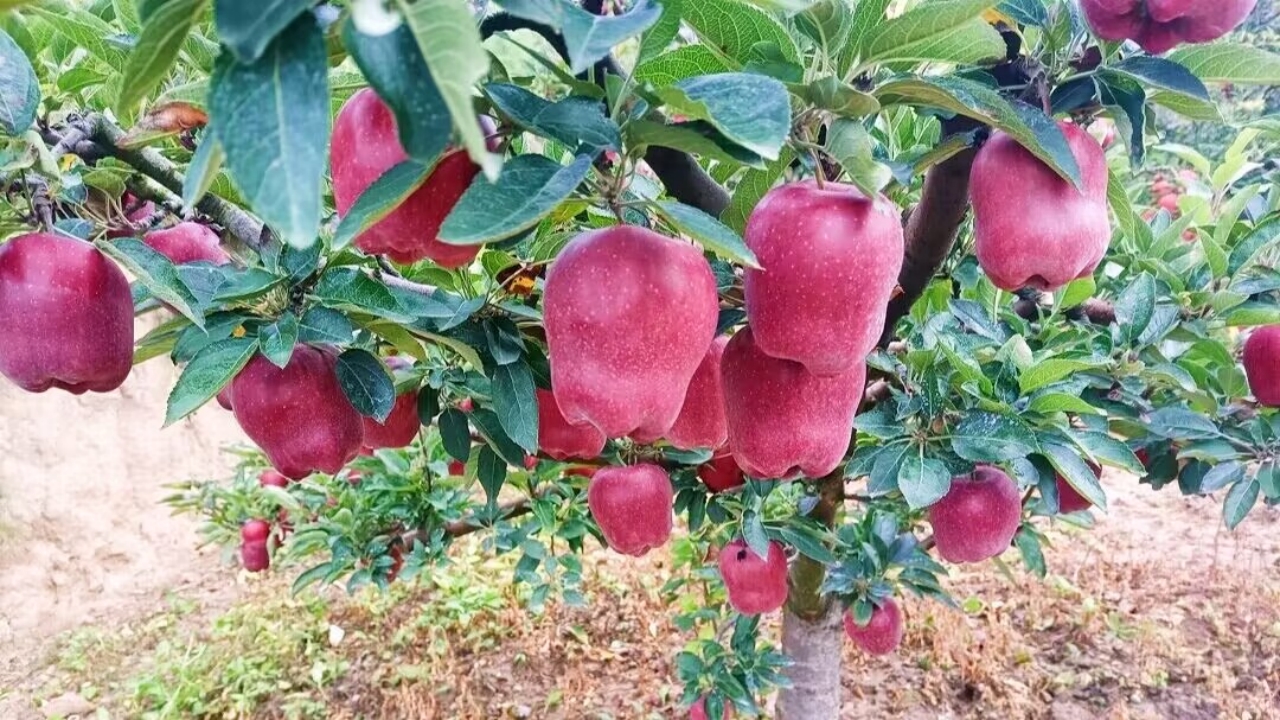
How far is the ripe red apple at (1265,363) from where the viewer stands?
918 mm

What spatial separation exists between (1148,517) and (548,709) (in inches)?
89.2

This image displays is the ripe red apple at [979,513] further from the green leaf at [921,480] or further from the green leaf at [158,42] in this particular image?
the green leaf at [158,42]

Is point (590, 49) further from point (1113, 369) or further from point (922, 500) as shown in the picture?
point (1113, 369)

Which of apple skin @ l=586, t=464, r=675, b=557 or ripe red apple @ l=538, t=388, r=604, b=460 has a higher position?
ripe red apple @ l=538, t=388, r=604, b=460

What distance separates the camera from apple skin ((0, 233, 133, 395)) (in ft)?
1.71

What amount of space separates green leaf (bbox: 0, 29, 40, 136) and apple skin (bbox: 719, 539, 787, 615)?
921 mm

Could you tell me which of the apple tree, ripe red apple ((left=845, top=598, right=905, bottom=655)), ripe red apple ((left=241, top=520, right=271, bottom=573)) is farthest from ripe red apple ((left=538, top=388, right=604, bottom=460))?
ripe red apple ((left=241, top=520, right=271, bottom=573))

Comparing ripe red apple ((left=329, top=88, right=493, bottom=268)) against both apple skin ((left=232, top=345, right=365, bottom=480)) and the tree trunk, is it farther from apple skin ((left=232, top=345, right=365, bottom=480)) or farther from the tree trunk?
the tree trunk

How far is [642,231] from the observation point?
41 cm

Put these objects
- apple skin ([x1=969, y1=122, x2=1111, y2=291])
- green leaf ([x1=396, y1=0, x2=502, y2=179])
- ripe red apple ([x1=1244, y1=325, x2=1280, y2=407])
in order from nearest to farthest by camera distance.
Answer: green leaf ([x1=396, y1=0, x2=502, y2=179])
apple skin ([x1=969, y1=122, x2=1111, y2=291])
ripe red apple ([x1=1244, y1=325, x2=1280, y2=407])

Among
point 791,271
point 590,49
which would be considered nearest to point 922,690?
point 791,271

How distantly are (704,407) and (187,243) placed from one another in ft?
1.55

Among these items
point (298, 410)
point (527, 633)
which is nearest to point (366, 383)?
point (298, 410)

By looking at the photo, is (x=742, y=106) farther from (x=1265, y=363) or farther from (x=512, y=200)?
(x=1265, y=363)
